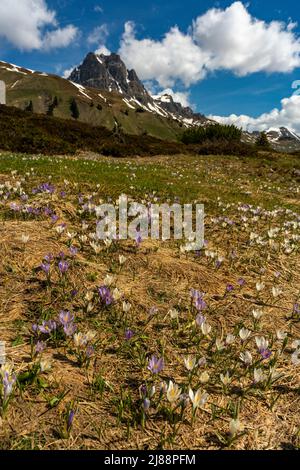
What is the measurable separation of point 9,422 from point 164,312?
6.73ft

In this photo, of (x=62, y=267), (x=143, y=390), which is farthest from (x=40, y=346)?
(x=62, y=267)

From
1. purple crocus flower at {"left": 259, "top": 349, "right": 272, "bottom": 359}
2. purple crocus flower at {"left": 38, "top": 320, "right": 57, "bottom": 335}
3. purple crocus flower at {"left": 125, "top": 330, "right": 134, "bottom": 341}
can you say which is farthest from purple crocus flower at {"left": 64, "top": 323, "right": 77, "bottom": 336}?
purple crocus flower at {"left": 259, "top": 349, "right": 272, "bottom": 359}

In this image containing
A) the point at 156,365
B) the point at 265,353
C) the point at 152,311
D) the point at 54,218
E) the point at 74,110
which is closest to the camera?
the point at 156,365

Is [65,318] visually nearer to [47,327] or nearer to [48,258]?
[47,327]

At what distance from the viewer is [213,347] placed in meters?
3.64

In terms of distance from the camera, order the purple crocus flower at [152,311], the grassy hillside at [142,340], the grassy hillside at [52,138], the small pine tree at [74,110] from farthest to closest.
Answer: the small pine tree at [74,110]
the grassy hillside at [52,138]
the purple crocus flower at [152,311]
the grassy hillside at [142,340]

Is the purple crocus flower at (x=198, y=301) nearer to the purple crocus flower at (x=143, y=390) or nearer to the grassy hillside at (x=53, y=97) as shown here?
the purple crocus flower at (x=143, y=390)

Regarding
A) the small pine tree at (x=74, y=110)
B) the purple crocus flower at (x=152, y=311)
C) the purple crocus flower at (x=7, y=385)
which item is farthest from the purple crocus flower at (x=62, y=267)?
the small pine tree at (x=74, y=110)

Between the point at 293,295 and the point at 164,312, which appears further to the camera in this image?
the point at 293,295

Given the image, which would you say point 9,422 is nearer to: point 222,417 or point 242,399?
point 222,417

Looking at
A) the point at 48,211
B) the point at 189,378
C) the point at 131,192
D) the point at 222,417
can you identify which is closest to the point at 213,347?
the point at 189,378

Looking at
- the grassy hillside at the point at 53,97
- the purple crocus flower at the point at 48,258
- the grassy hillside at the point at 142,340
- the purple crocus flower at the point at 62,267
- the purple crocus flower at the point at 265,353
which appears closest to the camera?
the grassy hillside at the point at 142,340

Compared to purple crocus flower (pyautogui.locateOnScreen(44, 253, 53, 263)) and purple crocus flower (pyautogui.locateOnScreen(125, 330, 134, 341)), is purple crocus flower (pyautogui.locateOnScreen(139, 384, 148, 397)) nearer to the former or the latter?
purple crocus flower (pyautogui.locateOnScreen(125, 330, 134, 341))

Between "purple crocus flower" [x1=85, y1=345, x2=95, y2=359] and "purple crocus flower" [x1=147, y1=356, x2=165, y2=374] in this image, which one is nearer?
"purple crocus flower" [x1=147, y1=356, x2=165, y2=374]
